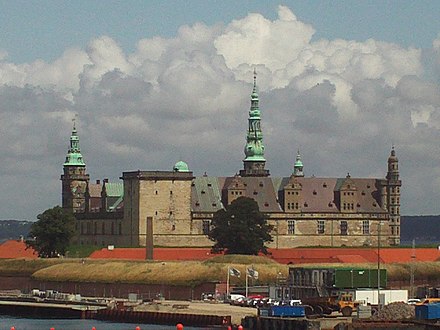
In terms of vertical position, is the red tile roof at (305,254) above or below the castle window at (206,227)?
below

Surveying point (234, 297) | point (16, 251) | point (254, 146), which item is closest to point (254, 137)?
point (254, 146)

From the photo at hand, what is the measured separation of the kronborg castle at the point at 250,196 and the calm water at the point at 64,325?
55013 mm

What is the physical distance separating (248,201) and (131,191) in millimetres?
20860

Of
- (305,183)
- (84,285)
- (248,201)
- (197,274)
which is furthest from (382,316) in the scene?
(305,183)

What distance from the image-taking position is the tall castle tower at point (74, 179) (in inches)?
7293

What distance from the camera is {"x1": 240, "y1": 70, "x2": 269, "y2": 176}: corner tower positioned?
184250 millimetres

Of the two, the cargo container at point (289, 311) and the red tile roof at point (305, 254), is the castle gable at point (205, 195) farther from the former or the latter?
the cargo container at point (289, 311)

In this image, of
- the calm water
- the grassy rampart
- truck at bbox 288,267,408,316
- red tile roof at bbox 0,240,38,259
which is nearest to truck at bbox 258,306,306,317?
truck at bbox 288,267,408,316

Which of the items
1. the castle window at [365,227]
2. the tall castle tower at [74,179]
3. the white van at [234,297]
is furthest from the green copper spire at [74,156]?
the white van at [234,297]

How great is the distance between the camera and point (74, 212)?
182 m

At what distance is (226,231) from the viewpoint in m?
145

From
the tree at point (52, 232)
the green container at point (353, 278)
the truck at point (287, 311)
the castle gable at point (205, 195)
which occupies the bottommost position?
the truck at point (287, 311)

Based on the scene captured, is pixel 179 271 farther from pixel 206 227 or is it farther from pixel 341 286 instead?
pixel 206 227

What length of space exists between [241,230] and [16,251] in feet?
105
